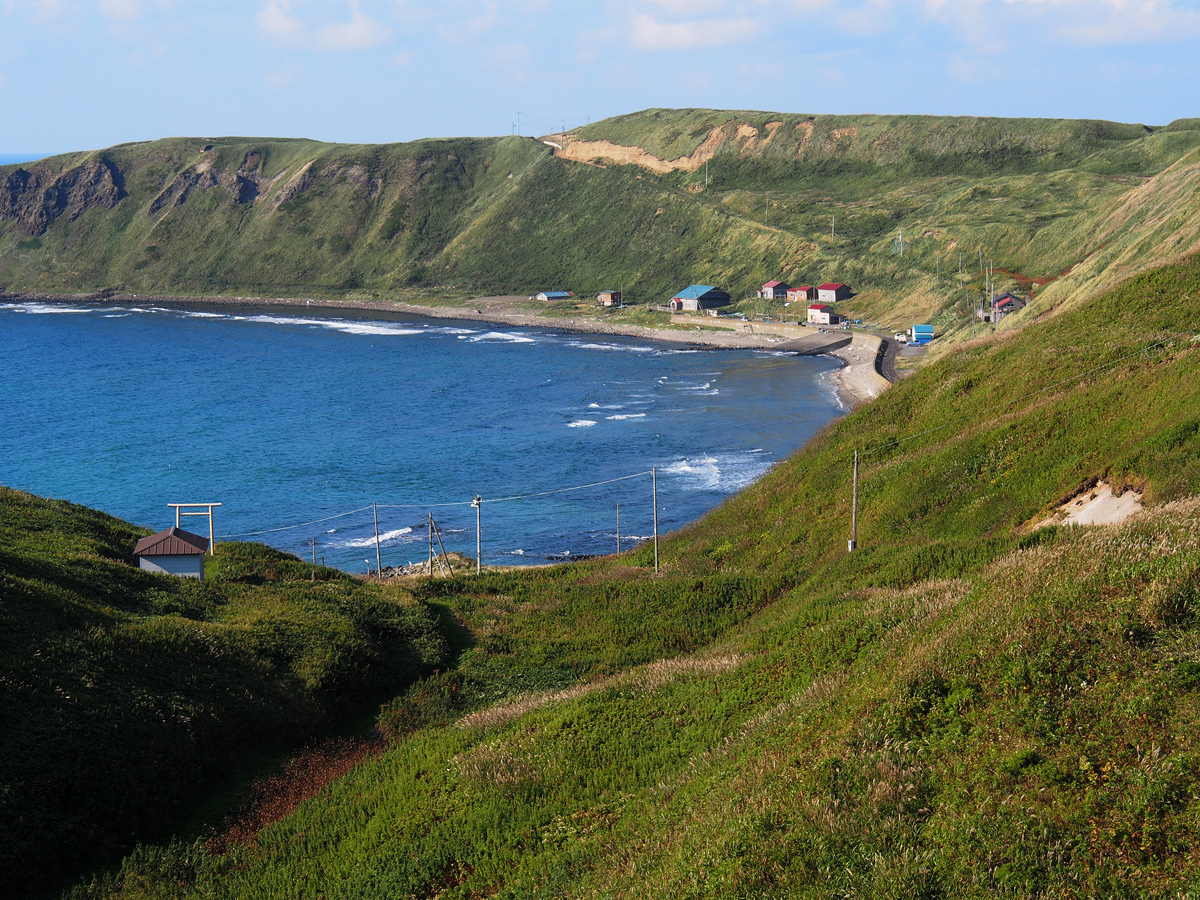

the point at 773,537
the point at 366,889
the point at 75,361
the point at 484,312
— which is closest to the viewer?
the point at 366,889

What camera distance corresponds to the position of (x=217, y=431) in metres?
81.3

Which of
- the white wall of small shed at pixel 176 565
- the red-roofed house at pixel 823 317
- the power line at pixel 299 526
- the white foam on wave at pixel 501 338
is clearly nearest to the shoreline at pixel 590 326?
the red-roofed house at pixel 823 317

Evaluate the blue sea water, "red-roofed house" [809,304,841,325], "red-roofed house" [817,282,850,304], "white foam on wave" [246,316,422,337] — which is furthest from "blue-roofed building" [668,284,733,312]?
"white foam on wave" [246,316,422,337]

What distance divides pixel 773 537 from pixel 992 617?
17936mm

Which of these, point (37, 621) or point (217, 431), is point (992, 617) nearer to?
point (37, 621)

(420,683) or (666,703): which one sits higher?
(666,703)

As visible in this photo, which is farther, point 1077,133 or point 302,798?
point 1077,133

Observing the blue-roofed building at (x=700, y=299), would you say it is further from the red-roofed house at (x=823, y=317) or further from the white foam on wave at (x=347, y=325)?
the white foam on wave at (x=347, y=325)

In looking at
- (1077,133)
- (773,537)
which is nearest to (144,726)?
(773,537)

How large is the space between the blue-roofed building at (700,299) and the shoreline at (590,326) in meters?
7.74

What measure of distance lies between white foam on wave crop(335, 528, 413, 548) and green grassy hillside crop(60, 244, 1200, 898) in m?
28.4

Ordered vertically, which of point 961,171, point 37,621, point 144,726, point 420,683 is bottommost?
point 420,683

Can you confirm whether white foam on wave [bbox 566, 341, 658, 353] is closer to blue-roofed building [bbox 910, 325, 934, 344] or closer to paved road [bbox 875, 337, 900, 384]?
paved road [bbox 875, 337, 900, 384]

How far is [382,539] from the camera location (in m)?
51.9
